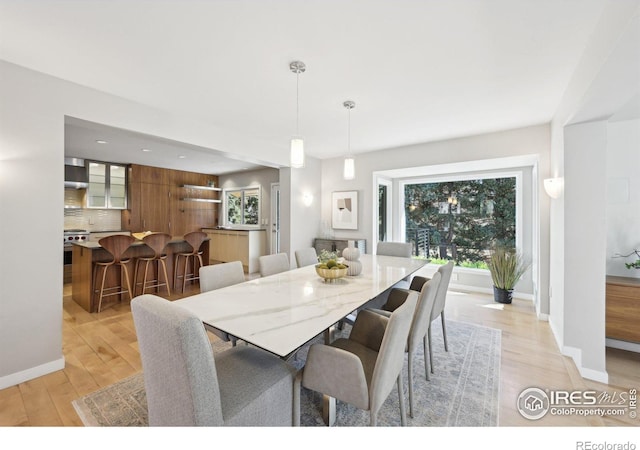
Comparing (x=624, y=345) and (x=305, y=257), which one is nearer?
(x=624, y=345)

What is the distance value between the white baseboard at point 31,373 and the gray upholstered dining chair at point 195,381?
1.73 m

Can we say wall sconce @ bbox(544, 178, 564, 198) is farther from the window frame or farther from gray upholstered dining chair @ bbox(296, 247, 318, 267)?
the window frame

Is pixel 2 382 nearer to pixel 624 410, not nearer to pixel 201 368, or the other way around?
pixel 201 368

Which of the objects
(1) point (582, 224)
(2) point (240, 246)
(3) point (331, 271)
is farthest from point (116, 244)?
(1) point (582, 224)

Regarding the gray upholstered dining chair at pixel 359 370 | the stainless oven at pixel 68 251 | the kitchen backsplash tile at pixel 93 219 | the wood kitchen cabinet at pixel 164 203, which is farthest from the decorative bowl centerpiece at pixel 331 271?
the kitchen backsplash tile at pixel 93 219

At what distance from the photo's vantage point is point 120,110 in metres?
2.68

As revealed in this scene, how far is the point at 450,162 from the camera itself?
13.3ft

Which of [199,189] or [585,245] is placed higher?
[199,189]

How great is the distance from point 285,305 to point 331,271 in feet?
2.08

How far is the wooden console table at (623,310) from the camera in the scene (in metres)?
2.43

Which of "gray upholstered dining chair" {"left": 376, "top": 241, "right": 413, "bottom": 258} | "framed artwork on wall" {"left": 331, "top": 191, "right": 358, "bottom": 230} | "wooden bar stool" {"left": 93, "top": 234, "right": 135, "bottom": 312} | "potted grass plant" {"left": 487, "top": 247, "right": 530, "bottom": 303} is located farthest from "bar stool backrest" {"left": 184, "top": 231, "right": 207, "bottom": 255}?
"potted grass plant" {"left": 487, "top": 247, "right": 530, "bottom": 303}

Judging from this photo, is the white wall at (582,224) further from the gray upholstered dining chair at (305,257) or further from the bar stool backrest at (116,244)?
the bar stool backrest at (116,244)

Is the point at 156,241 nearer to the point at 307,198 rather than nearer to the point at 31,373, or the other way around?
the point at 31,373
